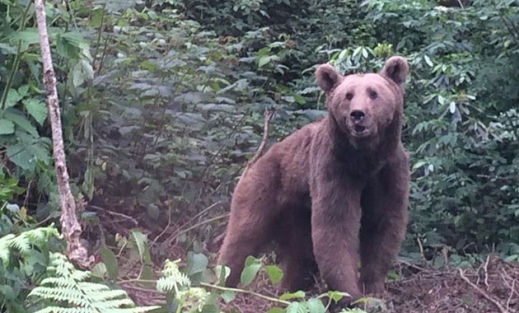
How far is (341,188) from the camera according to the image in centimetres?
673

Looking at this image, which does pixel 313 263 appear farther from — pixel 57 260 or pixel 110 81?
pixel 57 260

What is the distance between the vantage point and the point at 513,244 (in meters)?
9.01

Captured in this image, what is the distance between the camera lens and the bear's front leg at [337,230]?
21.7ft

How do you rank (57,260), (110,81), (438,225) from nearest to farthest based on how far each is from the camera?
1. (57,260)
2. (110,81)
3. (438,225)

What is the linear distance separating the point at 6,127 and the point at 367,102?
235 cm

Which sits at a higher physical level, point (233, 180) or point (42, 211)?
point (42, 211)

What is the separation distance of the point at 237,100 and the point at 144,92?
1870 mm

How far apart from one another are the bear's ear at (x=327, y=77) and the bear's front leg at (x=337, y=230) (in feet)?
2.12

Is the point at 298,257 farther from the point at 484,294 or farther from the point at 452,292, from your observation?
the point at 484,294

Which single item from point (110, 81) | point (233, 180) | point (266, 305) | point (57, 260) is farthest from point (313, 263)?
point (57, 260)

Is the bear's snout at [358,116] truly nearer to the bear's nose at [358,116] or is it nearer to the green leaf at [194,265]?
the bear's nose at [358,116]

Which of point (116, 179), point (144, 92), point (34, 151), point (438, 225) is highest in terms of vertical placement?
point (34, 151)

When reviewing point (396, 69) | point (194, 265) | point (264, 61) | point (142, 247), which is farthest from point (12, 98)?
point (264, 61)

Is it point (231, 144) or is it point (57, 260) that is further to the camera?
point (231, 144)
